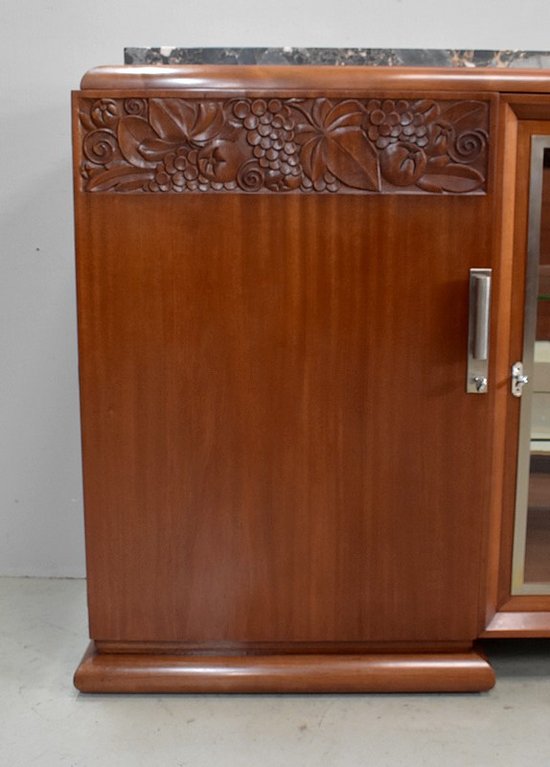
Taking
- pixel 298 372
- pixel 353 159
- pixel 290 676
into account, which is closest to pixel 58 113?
pixel 353 159

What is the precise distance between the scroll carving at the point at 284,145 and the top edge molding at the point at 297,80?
30 mm

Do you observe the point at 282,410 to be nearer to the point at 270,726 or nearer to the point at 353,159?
the point at 353,159

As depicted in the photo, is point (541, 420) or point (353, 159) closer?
point (353, 159)

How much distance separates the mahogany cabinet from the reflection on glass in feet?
0.12

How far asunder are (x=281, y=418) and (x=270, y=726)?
2.24 ft

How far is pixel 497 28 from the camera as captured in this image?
96.7 inches

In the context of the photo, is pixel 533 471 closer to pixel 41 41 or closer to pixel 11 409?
pixel 11 409

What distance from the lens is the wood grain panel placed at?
189 cm

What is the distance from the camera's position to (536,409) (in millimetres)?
2041

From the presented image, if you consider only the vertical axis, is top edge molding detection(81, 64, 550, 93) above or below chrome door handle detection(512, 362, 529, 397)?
above

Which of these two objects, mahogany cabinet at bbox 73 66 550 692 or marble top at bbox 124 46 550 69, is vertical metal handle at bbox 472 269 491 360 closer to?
mahogany cabinet at bbox 73 66 550 692

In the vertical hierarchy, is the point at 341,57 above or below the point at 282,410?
above

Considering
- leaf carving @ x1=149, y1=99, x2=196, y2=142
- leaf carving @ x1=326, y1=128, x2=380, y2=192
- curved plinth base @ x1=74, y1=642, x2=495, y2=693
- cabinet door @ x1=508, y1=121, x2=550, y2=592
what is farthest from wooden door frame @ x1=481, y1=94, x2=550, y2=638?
leaf carving @ x1=149, y1=99, x2=196, y2=142

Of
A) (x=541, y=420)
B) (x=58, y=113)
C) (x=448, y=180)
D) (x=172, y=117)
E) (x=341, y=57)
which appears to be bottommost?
(x=541, y=420)
